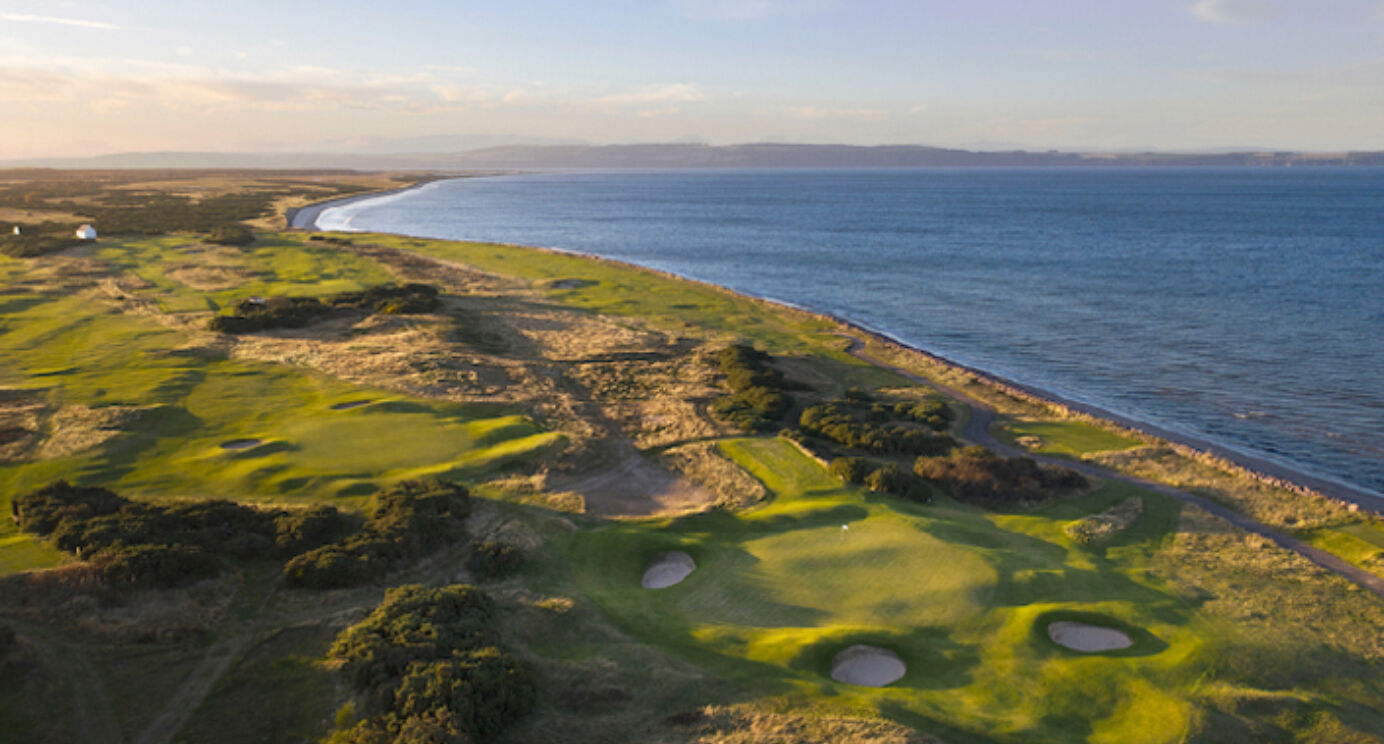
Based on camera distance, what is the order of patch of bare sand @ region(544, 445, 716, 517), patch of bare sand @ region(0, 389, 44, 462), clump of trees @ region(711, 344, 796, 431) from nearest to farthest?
patch of bare sand @ region(544, 445, 716, 517) → patch of bare sand @ region(0, 389, 44, 462) → clump of trees @ region(711, 344, 796, 431)

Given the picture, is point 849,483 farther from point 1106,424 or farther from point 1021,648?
point 1106,424

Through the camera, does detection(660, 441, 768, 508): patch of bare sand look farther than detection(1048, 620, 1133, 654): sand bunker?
Yes

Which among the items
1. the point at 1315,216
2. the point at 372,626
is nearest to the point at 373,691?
the point at 372,626

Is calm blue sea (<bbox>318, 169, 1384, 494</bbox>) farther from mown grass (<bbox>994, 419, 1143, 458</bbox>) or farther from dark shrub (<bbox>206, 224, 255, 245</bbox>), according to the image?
dark shrub (<bbox>206, 224, 255, 245</bbox>)

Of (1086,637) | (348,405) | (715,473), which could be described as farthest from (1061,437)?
(348,405)

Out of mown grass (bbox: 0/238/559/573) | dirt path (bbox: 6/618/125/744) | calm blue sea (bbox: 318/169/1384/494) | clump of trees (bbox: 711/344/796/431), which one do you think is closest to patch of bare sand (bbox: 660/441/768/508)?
clump of trees (bbox: 711/344/796/431)

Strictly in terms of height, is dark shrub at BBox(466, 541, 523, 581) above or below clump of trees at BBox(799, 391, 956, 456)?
below
